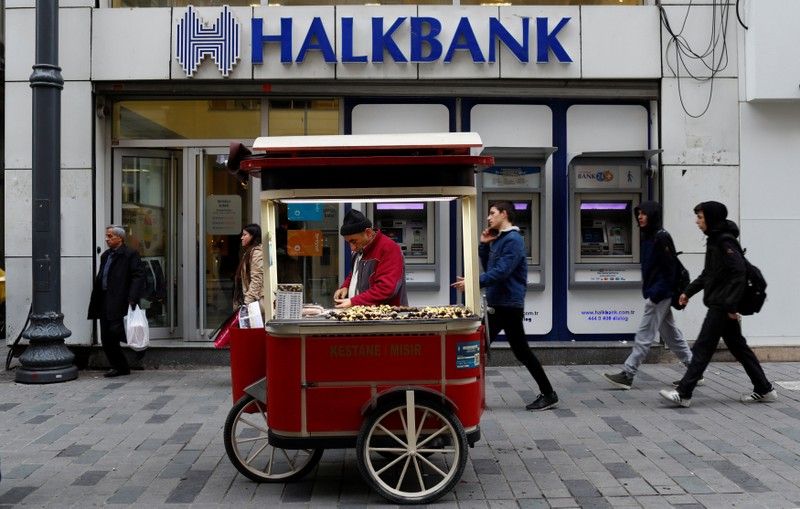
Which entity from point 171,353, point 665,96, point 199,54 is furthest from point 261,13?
point 665,96

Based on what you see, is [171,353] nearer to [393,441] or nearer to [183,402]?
[183,402]

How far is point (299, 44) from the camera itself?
1022 cm

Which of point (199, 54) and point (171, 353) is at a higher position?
point (199, 54)

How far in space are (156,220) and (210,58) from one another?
219 centimetres

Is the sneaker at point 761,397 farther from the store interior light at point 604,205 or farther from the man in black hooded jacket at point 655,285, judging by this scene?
Answer: the store interior light at point 604,205

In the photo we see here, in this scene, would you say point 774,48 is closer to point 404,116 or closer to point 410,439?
point 404,116

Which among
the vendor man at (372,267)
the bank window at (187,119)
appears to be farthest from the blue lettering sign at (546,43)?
the vendor man at (372,267)

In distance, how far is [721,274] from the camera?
7660mm

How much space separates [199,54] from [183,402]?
4225 mm

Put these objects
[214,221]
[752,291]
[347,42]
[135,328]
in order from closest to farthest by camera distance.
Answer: [752,291] → [135,328] → [347,42] → [214,221]

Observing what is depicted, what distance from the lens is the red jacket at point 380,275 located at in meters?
6.02

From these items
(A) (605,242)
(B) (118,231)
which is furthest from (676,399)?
(B) (118,231)

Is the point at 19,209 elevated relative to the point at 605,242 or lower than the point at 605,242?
elevated

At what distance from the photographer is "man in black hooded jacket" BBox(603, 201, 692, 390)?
8297 millimetres
